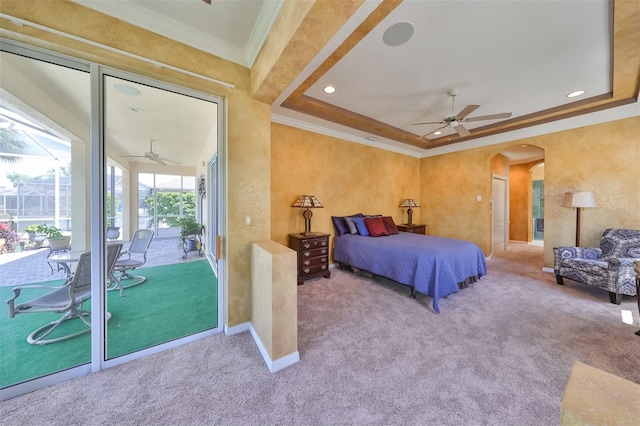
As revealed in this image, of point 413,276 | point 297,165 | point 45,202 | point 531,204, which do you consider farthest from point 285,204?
point 531,204

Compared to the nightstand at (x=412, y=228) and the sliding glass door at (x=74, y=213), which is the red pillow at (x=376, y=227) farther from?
the sliding glass door at (x=74, y=213)

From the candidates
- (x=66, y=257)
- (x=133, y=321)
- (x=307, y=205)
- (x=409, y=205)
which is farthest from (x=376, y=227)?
(x=66, y=257)

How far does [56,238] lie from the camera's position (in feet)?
6.04

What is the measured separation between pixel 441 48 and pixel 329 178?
269 centimetres

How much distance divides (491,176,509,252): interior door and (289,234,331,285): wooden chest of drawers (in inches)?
194

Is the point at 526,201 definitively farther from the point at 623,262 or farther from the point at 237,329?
the point at 237,329

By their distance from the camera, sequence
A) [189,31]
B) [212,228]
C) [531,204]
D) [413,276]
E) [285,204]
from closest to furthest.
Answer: [189,31]
[212,228]
[413,276]
[285,204]
[531,204]

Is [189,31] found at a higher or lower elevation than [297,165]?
higher

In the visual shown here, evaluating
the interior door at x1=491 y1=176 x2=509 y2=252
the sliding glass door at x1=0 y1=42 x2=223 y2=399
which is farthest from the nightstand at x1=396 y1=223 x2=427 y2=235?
the sliding glass door at x1=0 y1=42 x2=223 y2=399

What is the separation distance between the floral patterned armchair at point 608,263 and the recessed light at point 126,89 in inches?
227

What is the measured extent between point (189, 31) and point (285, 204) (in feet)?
8.45

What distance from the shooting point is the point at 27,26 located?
1549 millimetres

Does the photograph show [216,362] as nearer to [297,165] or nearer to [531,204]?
[297,165]

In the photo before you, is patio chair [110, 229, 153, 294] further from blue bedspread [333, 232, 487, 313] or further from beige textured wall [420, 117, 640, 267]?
beige textured wall [420, 117, 640, 267]
